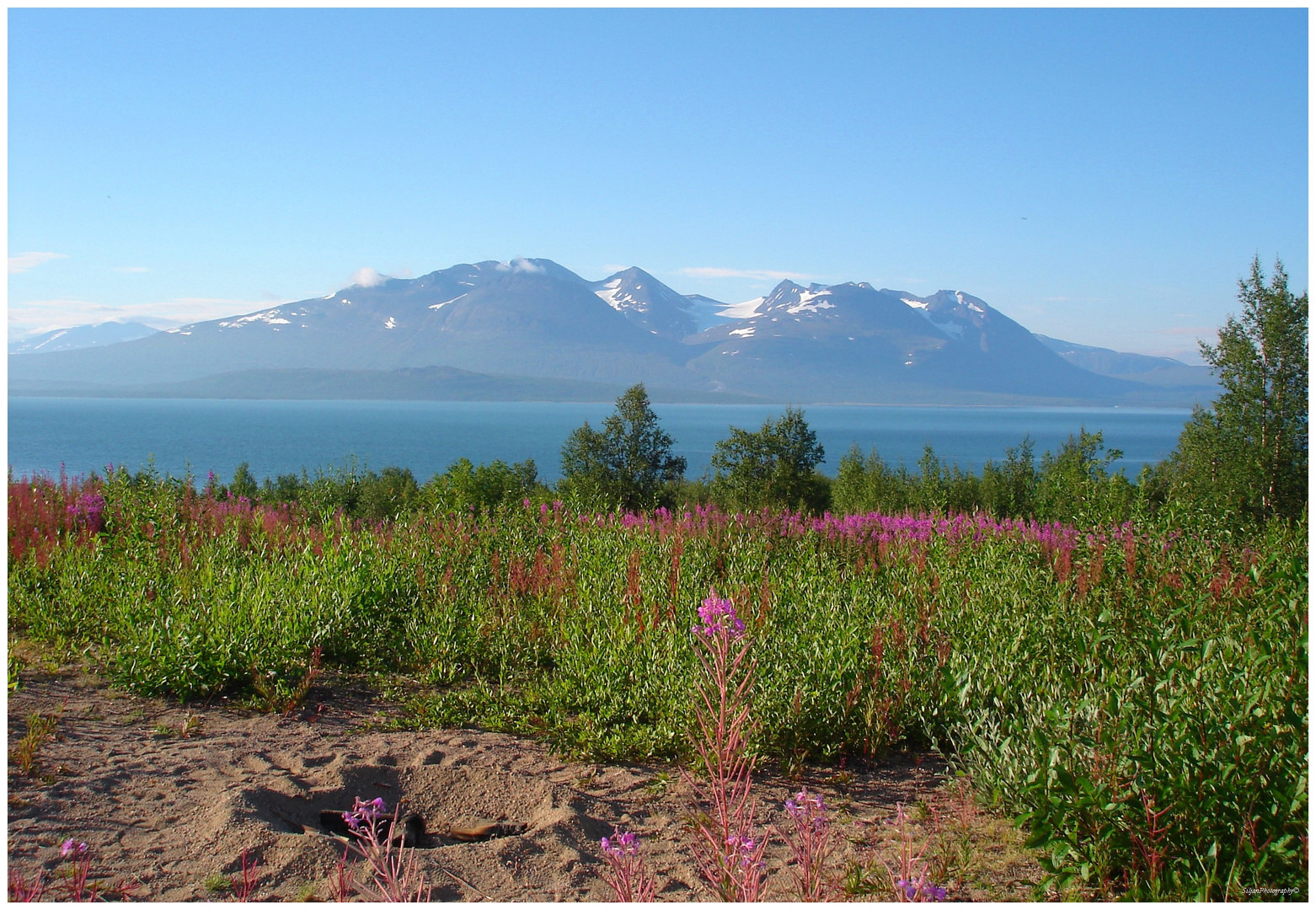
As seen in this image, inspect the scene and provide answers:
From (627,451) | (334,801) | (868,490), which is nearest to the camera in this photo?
(334,801)

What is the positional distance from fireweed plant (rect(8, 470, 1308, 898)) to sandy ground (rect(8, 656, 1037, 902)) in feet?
0.72

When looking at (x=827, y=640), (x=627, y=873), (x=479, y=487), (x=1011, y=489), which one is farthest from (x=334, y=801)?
(x=1011, y=489)

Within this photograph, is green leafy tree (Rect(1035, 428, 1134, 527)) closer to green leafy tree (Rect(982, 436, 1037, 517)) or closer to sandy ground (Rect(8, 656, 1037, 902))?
green leafy tree (Rect(982, 436, 1037, 517))

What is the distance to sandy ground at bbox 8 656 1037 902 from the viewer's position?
298cm

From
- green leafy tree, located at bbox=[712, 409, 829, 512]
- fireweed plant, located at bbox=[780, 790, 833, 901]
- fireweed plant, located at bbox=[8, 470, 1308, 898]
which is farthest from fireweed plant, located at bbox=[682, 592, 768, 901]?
green leafy tree, located at bbox=[712, 409, 829, 512]

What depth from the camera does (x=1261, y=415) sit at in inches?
738

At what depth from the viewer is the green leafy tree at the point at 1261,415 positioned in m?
18.4

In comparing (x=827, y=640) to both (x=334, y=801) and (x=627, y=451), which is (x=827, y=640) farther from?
(x=627, y=451)

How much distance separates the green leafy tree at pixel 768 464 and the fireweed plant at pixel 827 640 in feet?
49.8

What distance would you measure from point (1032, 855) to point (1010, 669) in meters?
1.16

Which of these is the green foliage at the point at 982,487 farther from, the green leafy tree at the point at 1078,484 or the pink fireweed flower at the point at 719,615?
the pink fireweed flower at the point at 719,615

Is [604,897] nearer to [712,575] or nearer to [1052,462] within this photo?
[712,575]

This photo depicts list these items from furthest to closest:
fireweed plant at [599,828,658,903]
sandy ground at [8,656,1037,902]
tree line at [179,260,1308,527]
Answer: tree line at [179,260,1308,527], sandy ground at [8,656,1037,902], fireweed plant at [599,828,658,903]

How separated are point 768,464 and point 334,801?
21864 mm
